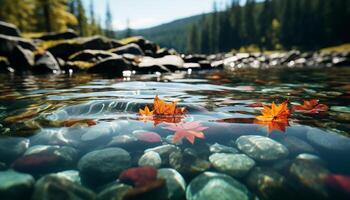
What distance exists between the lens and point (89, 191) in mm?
1774

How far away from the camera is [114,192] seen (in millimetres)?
1748

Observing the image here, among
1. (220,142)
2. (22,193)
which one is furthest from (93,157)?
(220,142)

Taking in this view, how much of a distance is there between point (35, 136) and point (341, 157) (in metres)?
2.19

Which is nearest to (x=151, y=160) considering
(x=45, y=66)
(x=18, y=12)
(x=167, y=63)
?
(x=167, y=63)

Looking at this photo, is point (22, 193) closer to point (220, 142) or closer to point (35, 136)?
point (35, 136)

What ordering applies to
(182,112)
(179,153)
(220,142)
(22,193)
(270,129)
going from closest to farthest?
(22,193), (179,153), (220,142), (270,129), (182,112)

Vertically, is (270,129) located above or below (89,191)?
above

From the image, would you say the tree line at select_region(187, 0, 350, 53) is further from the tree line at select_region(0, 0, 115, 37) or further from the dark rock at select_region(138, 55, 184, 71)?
the dark rock at select_region(138, 55, 184, 71)

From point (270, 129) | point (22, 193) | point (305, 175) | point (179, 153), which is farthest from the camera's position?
point (270, 129)

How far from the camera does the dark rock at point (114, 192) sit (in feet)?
5.63

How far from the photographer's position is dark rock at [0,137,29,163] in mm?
2119

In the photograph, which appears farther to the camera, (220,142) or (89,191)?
(220,142)

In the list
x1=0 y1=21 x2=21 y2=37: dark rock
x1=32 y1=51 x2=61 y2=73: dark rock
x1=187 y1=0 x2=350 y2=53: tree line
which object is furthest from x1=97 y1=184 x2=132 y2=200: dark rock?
x1=187 y1=0 x2=350 y2=53: tree line

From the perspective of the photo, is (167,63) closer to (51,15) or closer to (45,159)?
(45,159)
